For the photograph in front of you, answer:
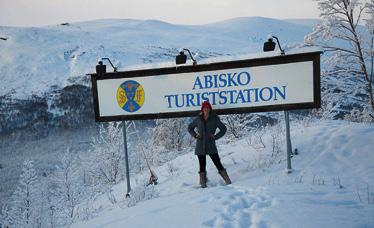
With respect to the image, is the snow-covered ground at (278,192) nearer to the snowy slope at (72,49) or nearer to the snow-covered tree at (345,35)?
the snow-covered tree at (345,35)

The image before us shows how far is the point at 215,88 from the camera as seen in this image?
271 inches

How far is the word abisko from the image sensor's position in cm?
662

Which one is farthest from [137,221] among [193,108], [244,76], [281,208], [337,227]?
[244,76]

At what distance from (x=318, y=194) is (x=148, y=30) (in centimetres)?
13101

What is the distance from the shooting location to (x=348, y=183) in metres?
5.59

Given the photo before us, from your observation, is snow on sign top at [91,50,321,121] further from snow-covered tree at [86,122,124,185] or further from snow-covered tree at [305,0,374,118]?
snow-covered tree at [86,122,124,185]

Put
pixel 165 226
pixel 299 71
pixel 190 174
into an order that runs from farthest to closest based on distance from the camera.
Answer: pixel 190 174 → pixel 299 71 → pixel 165 226

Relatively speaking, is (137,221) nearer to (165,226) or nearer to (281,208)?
(165,226)

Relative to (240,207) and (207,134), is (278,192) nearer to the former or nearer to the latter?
(240,207)

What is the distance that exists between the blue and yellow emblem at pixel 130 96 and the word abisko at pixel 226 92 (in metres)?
0.72

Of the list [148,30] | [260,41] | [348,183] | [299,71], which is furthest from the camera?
[260,41]

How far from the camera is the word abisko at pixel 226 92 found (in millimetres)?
6623

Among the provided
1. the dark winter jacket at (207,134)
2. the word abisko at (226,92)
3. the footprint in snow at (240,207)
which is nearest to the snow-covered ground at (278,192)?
the footprint in snow at (240,207)

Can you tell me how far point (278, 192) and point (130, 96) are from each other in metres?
3.98
